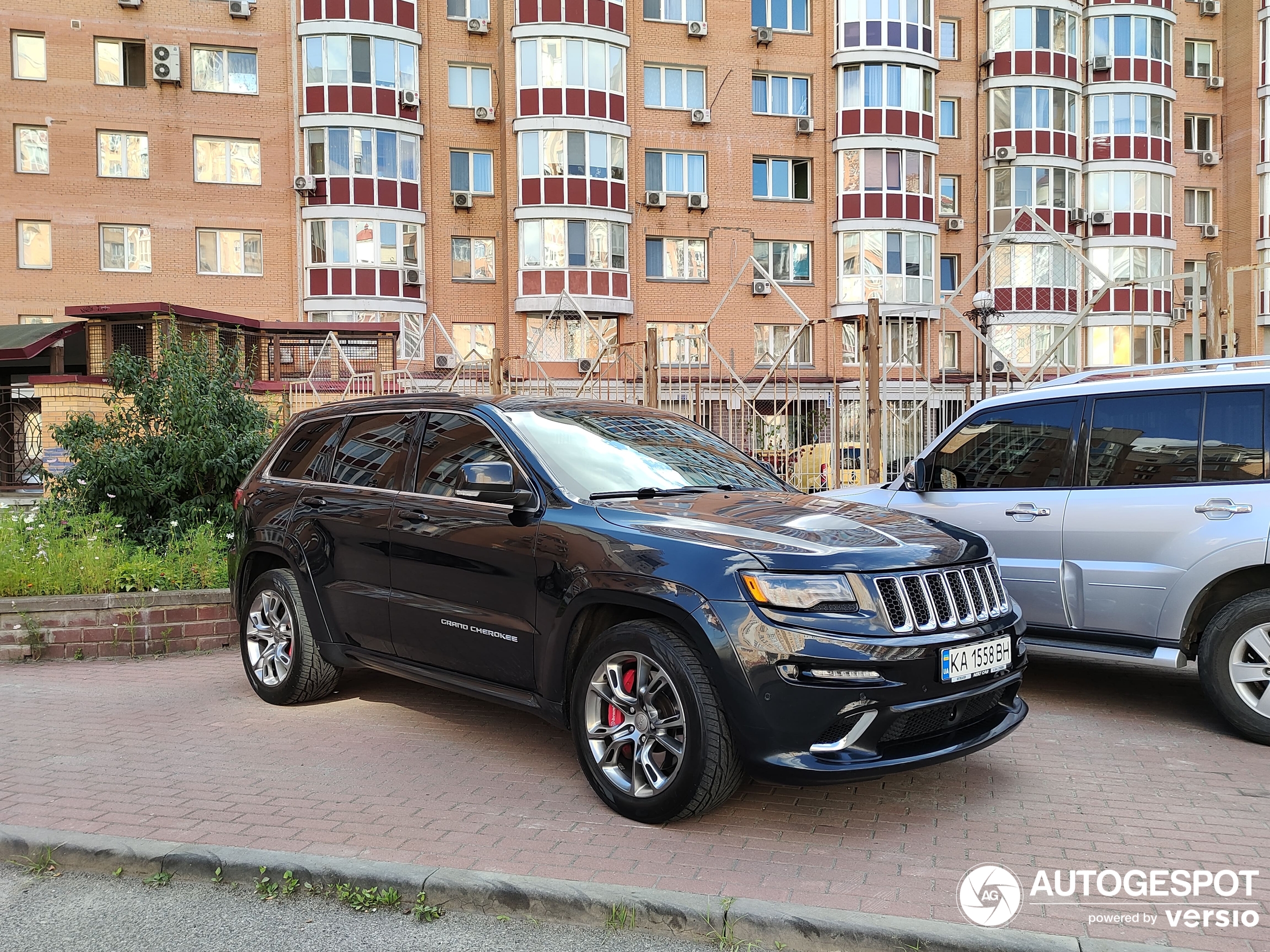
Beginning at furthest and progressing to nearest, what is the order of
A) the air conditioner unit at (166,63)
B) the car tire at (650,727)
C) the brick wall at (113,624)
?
the air conditioner unit at (166,63)
the brick wall at (113,624)
the car tire at (650,727)

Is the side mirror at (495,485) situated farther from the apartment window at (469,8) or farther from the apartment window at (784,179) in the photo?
the apartment window at (469,8)

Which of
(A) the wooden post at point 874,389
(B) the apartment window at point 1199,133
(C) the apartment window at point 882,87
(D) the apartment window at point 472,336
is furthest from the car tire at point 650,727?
(B) the apartment window at point 1199,133

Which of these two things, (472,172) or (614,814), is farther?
(472,172)

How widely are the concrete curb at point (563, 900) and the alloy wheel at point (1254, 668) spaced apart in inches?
110

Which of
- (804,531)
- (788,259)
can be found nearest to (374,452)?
(804,531)

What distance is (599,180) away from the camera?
35.8 metres

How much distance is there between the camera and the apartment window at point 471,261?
3631cm

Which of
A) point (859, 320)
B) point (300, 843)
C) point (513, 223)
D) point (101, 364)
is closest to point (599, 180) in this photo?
point (513, 223)

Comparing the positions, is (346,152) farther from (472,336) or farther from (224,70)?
(472,336)

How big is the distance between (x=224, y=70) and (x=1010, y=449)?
Result: 3427 centimetres

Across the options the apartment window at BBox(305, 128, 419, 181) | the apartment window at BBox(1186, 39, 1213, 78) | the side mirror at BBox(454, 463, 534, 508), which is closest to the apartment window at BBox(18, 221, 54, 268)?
the apartment window at BBox(305, 128, 419, 181)

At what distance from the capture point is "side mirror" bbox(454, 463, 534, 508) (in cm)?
496

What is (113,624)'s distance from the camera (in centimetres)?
801

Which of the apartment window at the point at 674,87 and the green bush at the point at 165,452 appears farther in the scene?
the apartment window at the point at 674,87
